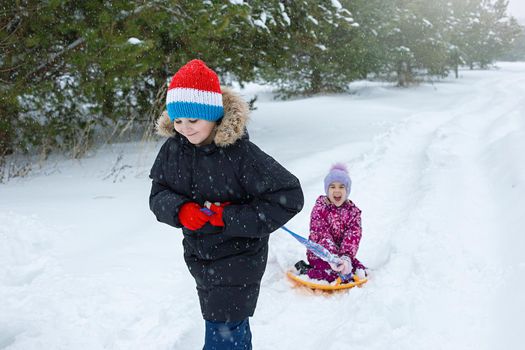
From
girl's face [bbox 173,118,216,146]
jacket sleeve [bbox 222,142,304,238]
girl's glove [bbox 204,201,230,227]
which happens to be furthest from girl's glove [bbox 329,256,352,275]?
girl's face [bbox 173,118,216,146]

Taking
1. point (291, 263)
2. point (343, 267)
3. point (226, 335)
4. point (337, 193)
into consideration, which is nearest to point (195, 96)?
point (226, 335)

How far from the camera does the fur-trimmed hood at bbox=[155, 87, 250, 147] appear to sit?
2293mm

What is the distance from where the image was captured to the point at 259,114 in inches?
649

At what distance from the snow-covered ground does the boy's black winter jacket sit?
3.05 feet

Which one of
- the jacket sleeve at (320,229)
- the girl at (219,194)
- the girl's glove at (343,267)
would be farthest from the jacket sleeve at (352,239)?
the girl at (219,194)

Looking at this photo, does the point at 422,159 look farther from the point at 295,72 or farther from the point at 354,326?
the point at 295,72

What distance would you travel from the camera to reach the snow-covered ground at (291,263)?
3.28 metres

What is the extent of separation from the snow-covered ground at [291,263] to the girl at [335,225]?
0.32 meters

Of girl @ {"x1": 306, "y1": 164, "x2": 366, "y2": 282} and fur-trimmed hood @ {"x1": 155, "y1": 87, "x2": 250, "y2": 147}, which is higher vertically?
fur-trimmed hood @ {"x1": 155, "y1": 87, "x2": 250, "y2": 147}

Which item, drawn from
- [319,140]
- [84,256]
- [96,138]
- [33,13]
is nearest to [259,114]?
[319,140]

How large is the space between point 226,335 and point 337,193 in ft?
7.70

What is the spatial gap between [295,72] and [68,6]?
56.5ft

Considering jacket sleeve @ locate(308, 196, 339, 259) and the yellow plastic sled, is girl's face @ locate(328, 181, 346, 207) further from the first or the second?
the yellow plastic sled

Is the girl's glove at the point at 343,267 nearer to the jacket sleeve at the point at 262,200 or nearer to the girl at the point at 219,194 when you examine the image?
the girl at the point at 219,194
